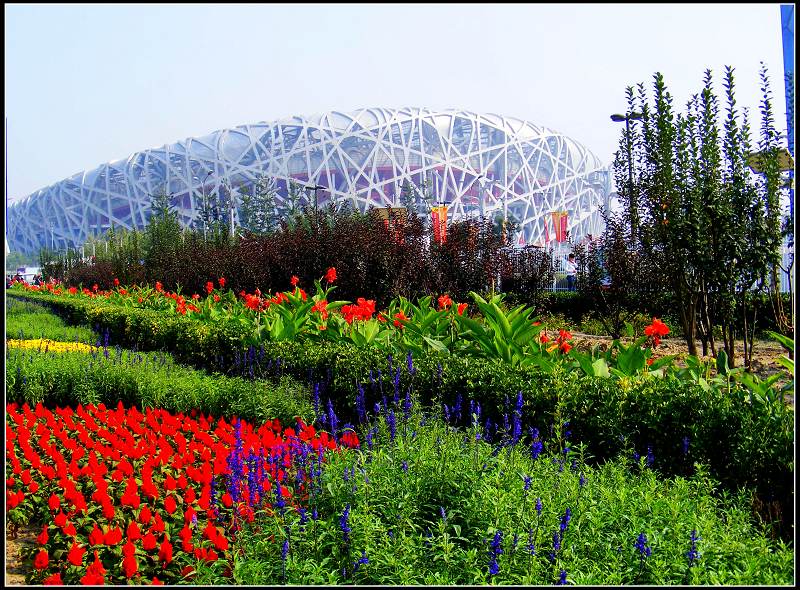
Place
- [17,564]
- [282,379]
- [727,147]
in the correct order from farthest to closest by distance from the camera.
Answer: [727,147] → [282,379] → [17,564]

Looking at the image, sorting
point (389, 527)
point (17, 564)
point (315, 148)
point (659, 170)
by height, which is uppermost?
point (315, 148)

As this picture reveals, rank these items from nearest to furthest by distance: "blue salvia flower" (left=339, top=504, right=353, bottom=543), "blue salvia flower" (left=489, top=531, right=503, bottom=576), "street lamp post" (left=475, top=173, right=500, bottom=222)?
1. "blue salvia flower" (left=489, top=531, right=503, bottom=576)
2. "blue salvia flower" (left=339, top=504, right=353, bottom=543)
3. "street lamp post" (left=475, top=173, right=500, bottom=222)

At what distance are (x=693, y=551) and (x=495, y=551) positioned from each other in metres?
0.64

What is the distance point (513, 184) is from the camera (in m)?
92.7

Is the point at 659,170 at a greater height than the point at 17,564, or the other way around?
the point at 659,170

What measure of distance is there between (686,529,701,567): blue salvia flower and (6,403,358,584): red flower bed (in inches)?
55.5

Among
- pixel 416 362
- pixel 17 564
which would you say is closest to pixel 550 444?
pixel 416 362

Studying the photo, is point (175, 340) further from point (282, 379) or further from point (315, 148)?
point (315, 148)

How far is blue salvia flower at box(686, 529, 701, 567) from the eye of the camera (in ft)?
8.04

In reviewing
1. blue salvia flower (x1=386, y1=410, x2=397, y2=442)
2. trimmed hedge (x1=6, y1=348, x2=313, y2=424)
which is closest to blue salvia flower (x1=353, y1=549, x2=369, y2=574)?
blue salvia flower (x1=386, y1=410, x2=397, y2=442)

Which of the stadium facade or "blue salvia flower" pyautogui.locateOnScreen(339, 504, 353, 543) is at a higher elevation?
the stadium facade

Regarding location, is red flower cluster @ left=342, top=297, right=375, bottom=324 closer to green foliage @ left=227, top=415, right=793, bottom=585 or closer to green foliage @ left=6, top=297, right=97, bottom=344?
green foliage @ left=227, top=415, right=793, bottom=585

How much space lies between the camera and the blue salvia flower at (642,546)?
8.07 ft

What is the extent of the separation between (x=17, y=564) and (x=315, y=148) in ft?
281
